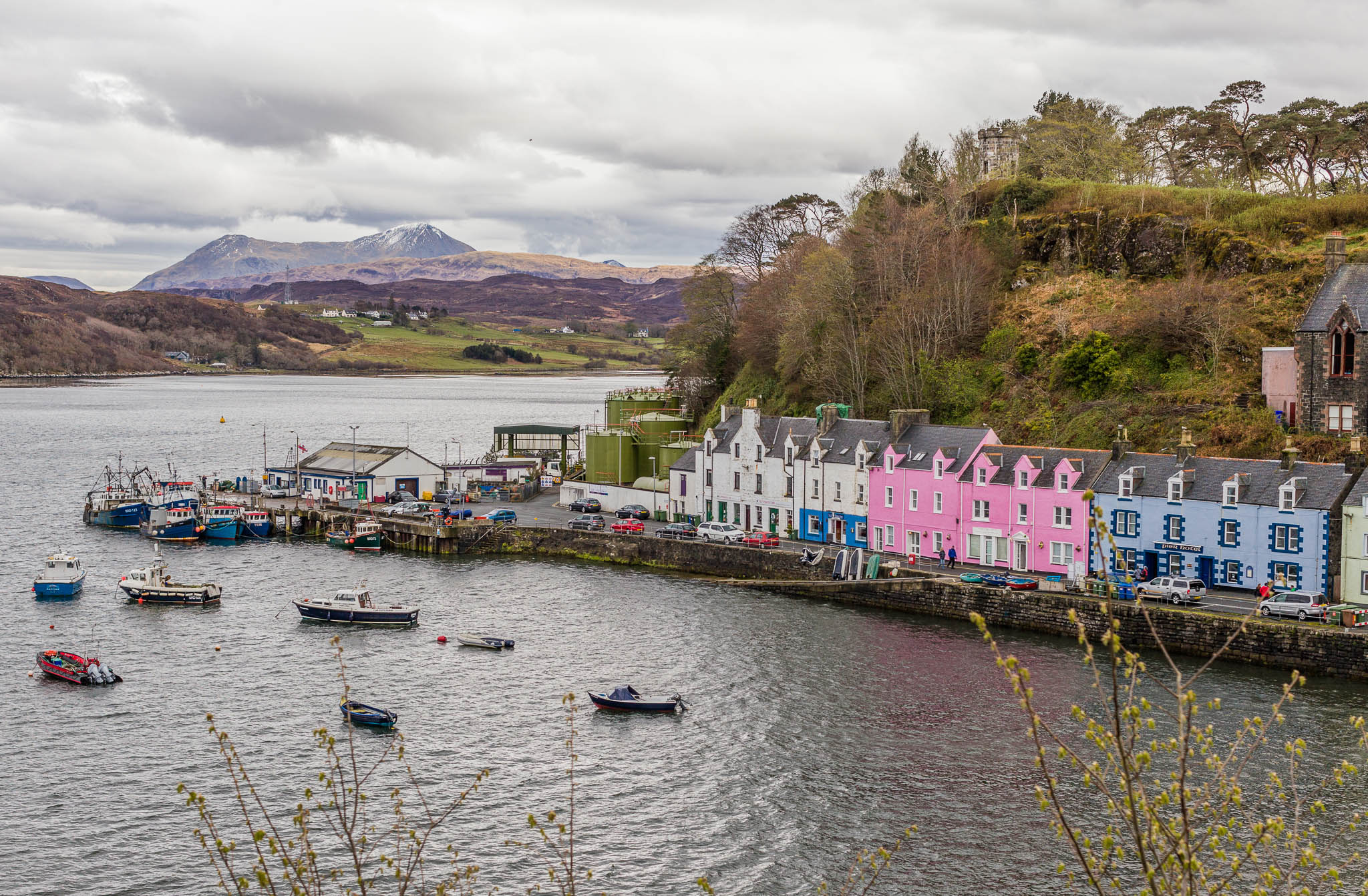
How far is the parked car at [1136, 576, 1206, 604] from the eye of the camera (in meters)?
53.7

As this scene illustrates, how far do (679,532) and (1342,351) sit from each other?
129 feet

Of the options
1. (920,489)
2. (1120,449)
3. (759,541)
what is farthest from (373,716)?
(1120,449)

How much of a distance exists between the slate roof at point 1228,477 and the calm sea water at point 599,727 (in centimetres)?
1012

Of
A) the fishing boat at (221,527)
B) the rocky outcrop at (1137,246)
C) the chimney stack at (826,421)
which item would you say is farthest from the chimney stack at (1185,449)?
the fishing boat at (221,527)

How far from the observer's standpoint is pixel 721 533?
244 feet

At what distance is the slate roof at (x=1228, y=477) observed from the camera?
54.0 meters

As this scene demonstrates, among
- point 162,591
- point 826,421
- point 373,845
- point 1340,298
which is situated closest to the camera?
point 373,845

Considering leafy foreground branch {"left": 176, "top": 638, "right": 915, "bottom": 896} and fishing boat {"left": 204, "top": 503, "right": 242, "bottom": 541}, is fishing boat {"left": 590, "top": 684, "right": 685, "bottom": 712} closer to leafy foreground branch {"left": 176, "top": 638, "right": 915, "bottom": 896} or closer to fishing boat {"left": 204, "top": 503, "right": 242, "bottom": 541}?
leafy foreground branch {"left": 176, "top": 638, "right": 915, "bottom": 896}

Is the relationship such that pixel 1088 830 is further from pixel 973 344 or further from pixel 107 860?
pixel 973 344

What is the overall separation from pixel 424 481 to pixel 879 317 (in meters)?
40.2

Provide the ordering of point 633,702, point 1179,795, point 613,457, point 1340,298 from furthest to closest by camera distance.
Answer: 1. point 613,457
2. point 1340,298
3. point 633,702
4. point 1179,795

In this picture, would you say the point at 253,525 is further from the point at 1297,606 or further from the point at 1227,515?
the point at 1297,606

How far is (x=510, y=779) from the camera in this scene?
38594mm

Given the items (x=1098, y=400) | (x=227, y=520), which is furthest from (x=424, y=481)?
(x=1098, y=400)
